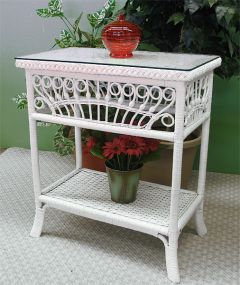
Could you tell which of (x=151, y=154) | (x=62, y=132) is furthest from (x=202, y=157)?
(x=62, y=132)

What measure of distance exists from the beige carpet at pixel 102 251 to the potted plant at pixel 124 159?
0.59 ft

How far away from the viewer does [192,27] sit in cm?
149

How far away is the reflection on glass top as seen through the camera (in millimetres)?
1098

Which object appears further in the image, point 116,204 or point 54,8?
point 54,8

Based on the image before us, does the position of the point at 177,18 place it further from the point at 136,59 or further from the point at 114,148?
the point at 114,148

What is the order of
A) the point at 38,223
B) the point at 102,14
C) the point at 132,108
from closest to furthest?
the point at 132,108 → the point at 38,223 → the point at 102,14

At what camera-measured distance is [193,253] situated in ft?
4.40

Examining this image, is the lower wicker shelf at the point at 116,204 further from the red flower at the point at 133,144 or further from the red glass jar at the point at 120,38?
the red glass jar at the point at 120,38

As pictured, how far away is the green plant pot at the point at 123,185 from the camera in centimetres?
136

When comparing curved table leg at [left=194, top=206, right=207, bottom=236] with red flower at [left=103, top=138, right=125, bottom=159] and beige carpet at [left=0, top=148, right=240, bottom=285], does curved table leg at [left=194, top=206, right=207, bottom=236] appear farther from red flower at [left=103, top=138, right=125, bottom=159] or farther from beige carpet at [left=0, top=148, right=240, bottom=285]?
red flower at [left=103, top=138, right=125, bottom=159]

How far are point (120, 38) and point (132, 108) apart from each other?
0.76 ft

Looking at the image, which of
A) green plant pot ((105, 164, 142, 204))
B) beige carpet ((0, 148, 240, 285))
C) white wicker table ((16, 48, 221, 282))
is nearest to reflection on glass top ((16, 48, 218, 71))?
white wicker table ((16, 48, 221, 282))

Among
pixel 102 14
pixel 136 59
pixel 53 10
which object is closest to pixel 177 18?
pixel 136 59

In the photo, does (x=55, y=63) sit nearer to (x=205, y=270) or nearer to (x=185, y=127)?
(x=185, y=127)
